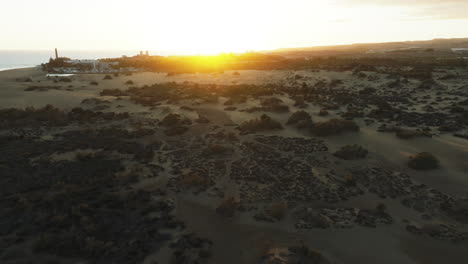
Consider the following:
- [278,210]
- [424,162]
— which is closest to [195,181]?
[278,210]

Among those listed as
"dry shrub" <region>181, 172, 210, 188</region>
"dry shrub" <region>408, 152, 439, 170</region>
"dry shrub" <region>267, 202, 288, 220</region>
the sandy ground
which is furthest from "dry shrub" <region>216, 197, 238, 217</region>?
"dry shrub" <region>408, 152, 439, 170</region>

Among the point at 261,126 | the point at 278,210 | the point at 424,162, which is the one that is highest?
the point at 261,126

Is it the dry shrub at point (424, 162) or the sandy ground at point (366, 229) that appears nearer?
the sandy ground at point (366, 229)

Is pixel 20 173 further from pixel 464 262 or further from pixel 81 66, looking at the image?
pixel 81 66

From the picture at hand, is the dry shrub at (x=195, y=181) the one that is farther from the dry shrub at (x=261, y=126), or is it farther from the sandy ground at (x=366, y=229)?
the dry shrub at (x=261, y=126)

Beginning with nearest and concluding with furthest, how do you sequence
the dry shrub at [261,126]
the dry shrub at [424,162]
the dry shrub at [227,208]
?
the dry shrub at [227,208] → the dry shrub at [424,162] → the dry shrub at [261,126]

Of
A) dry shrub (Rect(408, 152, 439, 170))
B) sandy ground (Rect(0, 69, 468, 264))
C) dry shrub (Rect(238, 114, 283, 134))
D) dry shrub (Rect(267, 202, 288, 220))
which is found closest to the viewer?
sandy ground (Rect(0, 69, 468, 264))

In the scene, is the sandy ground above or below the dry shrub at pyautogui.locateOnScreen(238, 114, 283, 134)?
below

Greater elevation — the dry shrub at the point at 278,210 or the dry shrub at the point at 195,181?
the dry shrub at the point at 195,181

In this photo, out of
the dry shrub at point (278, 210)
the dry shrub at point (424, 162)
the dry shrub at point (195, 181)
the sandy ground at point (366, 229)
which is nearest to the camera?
the sandy ground at point (366, 229)

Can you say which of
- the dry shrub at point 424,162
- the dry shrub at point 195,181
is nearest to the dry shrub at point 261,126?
the dry shrub at point 195,181

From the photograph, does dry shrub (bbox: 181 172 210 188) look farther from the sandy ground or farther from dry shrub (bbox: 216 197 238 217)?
dry shrub (bbox: 216 197 238 217)

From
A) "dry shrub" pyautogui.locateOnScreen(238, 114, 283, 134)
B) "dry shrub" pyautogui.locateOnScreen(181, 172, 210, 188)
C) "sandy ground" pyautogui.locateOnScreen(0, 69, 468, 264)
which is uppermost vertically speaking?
"dry shrub" pyautogui.locateOnScreen(238, 114, 283, 134)

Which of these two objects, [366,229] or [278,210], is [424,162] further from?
[278,210]
